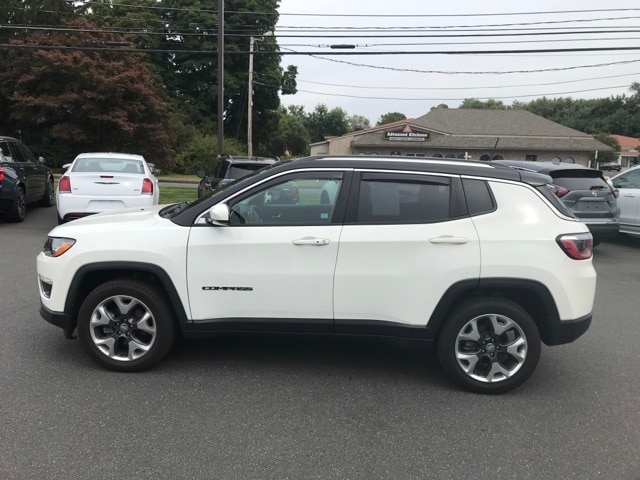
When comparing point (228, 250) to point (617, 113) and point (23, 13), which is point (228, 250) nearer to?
point (23, 13)

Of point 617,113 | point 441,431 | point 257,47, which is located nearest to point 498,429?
point 441,431

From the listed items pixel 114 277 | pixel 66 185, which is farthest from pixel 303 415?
pixel 66 185

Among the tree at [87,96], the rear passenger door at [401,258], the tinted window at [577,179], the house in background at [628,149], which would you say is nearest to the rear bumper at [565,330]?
the rear passenger door at [401,258]

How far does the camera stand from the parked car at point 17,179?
37.0ft

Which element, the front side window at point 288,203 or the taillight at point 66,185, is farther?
the taillight at point 66,185

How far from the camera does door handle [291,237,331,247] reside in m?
4.04

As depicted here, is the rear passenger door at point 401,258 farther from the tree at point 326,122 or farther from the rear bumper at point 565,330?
the tree at point 326,122

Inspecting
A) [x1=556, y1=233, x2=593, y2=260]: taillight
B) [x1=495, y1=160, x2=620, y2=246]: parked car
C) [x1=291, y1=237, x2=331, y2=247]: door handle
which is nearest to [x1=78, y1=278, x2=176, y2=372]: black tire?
[x1=291, y1=237, x2=331, y2=247]: door handle

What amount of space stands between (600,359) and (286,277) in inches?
121

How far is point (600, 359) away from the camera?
4.92 meters

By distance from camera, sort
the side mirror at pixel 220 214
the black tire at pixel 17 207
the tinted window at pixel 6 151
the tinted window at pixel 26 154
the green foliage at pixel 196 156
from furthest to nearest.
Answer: the green foliage at pixel 196 156
the tinted window at pixel 26 154
the black tire at pixel 17 207
the tinted window at pixel 6 151
the side mirror at pixel 220 214

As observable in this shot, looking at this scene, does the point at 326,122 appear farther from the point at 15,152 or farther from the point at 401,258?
the point at 401,258

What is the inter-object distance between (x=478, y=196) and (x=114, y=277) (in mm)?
2950

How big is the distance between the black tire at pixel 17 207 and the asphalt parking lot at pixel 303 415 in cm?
741
